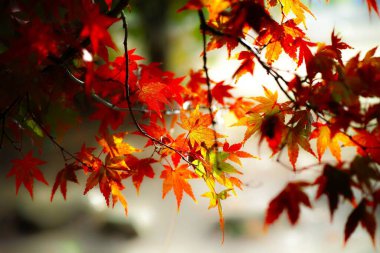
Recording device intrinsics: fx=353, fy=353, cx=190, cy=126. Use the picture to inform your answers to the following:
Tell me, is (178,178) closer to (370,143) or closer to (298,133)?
(298,133)

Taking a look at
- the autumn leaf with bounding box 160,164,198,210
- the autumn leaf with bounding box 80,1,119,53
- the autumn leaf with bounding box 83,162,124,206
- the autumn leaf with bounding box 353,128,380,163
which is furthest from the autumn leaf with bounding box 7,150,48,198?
the autumn leaf with bounding box 353,128,380,163

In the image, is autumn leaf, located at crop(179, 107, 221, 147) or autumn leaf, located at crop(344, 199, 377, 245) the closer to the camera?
autumn leaf, located at crop(344, 199, 377, 245)

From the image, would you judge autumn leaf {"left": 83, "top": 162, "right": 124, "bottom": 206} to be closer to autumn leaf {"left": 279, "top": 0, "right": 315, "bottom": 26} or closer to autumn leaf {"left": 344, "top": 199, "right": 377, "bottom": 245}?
autumn leaf {"left": 344, "top": 199, "right": 377, "bottom": 245}

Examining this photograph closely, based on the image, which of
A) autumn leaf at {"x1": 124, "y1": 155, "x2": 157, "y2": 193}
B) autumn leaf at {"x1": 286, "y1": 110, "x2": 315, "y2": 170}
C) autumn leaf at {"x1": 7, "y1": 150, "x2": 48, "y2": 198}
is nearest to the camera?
autumn leaf at {"x1": 286, "y1": 110, "x2": 315, "y2": 170}

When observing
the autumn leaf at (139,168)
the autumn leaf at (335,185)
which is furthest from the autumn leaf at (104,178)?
the autumn leaf at (335,185)

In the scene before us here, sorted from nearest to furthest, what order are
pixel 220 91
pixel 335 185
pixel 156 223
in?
pixel 335 185, pixel 220 91, pixel 156 223

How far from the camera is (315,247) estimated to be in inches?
126

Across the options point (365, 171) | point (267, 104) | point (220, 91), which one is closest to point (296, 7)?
point (267, 104)

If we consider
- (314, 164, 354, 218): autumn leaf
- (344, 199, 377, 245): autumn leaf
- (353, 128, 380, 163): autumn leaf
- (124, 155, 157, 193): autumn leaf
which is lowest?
(344, 199, 377, 245): autumn leaf

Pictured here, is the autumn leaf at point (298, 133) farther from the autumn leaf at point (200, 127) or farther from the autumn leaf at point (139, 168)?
the autumn leaf at point (139, 168)

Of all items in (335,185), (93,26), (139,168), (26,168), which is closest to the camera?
(93,26)

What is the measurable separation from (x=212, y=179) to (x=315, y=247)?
2.30m

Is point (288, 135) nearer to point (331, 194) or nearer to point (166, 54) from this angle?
point (331, 194)

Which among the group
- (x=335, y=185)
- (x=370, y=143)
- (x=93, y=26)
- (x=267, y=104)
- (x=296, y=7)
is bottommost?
(x=335, y=185)
